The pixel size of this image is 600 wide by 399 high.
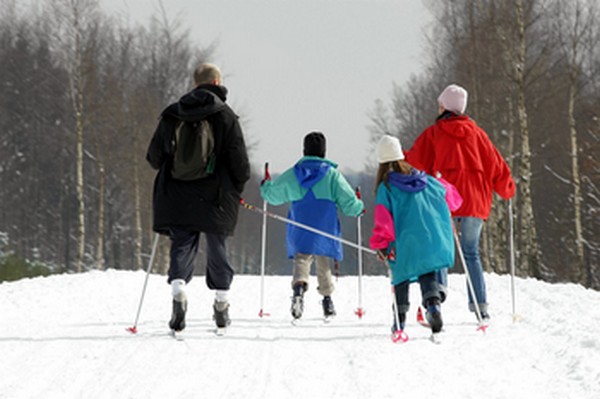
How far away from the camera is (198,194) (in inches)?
223

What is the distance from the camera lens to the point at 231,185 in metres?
5.79

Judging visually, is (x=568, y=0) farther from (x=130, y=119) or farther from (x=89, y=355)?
(x=89, y=355)

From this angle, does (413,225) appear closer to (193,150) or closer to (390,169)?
(390,169)

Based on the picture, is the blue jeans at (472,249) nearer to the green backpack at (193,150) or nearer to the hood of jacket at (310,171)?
the hood of jacket at (310,171)

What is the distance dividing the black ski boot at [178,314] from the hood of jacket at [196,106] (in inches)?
57.8

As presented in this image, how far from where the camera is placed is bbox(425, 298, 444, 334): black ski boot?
5.38 metres

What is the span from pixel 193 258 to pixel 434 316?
2.05m

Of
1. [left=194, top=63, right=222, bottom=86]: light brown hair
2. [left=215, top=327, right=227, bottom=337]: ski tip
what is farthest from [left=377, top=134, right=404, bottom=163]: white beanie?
[left=215, top=327, right=227, bottom=337]: ski tip

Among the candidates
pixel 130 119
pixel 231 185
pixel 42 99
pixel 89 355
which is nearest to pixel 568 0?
pixel 130 119

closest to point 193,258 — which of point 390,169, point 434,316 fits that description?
point 390,169

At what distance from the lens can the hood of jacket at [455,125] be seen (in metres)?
6.44

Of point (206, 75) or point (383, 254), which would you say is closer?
point (383, 254)

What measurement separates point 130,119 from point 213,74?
2090 cm

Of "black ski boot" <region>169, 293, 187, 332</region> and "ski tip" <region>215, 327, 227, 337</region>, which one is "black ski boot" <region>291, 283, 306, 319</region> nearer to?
"ski tip" <region>215, 327, 227, 337</region>
